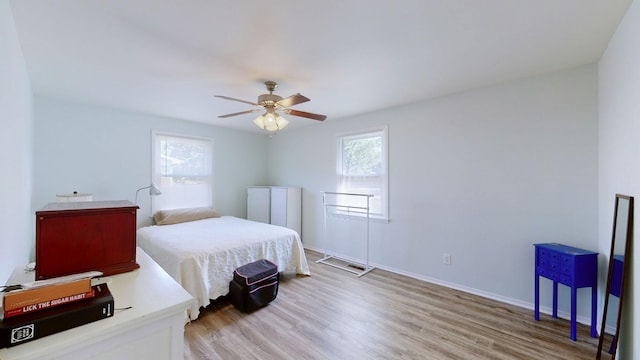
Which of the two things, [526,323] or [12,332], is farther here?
[526,323]

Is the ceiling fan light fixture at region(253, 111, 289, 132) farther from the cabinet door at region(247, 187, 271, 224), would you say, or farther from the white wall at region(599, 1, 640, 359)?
the white wall at region(599, 1, 640, 359)

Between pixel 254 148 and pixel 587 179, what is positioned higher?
pixel 254 148

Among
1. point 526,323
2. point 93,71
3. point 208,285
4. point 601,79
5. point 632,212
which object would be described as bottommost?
point 526,323

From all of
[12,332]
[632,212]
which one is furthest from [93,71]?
[632,212]

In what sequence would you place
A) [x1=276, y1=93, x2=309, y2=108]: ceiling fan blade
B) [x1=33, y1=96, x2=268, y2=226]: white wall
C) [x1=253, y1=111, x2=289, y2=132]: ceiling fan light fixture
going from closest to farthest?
1. [x1=276, y1=93, x2=309, y2=108]: ceiling fan blade
2. [x1=253, y1=111, x2=289, y2=132]: ceiling fan light fixture
3. [x1=33, y1=96, x2=268, y2=226]: white wall

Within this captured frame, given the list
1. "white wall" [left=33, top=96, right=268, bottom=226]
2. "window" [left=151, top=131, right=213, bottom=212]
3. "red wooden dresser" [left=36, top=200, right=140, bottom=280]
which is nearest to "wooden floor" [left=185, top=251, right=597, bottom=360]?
"red wooden dresser" [left=36, top=200, right=140, bottom=280]

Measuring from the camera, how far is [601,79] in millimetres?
2180

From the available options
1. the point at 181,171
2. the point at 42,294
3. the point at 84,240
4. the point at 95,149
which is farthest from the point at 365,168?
the point at 95,149

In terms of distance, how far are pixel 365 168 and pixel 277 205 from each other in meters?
1.83

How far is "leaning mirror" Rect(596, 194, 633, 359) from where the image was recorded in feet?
5.35

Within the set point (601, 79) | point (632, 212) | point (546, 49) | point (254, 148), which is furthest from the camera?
point (254, 148)

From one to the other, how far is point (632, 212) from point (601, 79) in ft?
4.31

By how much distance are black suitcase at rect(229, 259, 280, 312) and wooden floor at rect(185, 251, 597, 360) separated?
84 millimetres

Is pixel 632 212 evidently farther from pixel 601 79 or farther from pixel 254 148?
pixel 254 148
